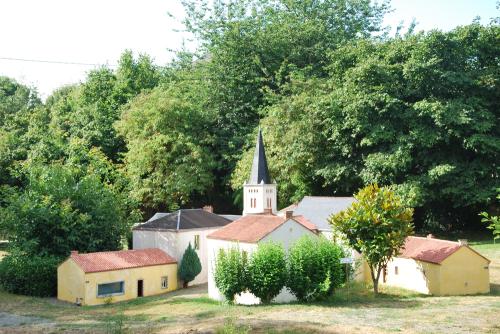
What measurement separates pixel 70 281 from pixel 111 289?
7.93 ft

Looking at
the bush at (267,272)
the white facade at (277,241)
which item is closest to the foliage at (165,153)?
the white facade at (277,241)

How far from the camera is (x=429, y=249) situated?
102 ft

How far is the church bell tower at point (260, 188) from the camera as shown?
40719 millimetres

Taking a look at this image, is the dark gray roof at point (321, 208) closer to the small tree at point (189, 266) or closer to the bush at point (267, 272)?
the small tree at point (189, 266)

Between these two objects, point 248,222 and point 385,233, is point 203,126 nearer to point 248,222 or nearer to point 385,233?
point 248,222

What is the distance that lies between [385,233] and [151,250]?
16.1m

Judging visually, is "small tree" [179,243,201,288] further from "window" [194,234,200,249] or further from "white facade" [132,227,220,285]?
"window" [194,234,200,249]

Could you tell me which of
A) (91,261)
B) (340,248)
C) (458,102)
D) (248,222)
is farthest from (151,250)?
(458,102)

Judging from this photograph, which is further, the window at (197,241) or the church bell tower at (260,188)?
the church bell tower at (260,188)

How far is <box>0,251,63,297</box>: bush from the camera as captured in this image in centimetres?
3509

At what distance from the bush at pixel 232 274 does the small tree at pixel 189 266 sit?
9188mm

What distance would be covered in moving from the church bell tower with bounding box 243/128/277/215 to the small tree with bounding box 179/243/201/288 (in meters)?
6.00

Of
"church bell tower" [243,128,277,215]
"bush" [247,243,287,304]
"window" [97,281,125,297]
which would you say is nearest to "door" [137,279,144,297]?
"window" [97,281,125,297]

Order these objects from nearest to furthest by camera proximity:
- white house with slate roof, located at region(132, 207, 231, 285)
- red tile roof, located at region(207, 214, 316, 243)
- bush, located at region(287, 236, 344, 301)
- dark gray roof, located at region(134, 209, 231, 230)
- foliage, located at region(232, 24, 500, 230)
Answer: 1. bush, located at region(287, 236, 344, 301)
2. red tile roof, located at region(207, 214, 316, 243)
3. white house with slate roof, located at region(132, 207, 231, 285)
4. dark gray roof, located at region(134, 209, 231, 230)
5. foliage, located at region(232, 24, 500, 230)
